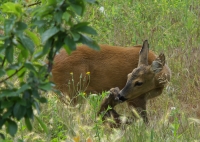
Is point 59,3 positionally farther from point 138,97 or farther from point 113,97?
point 138,97

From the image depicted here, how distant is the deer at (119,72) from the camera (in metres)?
8.41

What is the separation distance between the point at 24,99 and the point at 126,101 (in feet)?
18.0

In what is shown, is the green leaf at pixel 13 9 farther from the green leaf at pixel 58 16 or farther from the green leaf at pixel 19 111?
the green leaf at pixel 19 111

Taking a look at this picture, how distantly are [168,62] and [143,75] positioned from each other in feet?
6.00

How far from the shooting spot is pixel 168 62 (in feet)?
33.6

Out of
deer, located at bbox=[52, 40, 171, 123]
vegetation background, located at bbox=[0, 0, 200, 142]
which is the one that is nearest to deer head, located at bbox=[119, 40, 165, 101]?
deer, located at bbox=[52, 40, 171, 123]

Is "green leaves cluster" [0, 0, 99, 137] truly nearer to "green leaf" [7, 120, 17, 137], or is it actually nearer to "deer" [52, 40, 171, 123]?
"green leaf" [7, 120, 17, 137]

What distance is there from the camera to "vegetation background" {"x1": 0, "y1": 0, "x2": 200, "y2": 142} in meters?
6.59

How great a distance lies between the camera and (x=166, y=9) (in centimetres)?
1230

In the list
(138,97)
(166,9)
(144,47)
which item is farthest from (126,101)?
(166,9)

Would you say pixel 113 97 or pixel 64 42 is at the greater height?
pixel 64 42

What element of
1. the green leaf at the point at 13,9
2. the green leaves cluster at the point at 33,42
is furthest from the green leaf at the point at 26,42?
the green leaf at the point at 13,9

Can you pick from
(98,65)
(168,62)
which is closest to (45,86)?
(98,65)

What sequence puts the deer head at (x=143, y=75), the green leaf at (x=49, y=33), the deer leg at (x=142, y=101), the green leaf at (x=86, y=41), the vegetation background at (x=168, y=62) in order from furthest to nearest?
the deer leg at (x=142, y=101) < the deer head at (x=143, y=75) < the vegetation background at (x=168, y=62) < the green leaf at (x=86, y=41) < the green leaf at (x=49, y=33)
